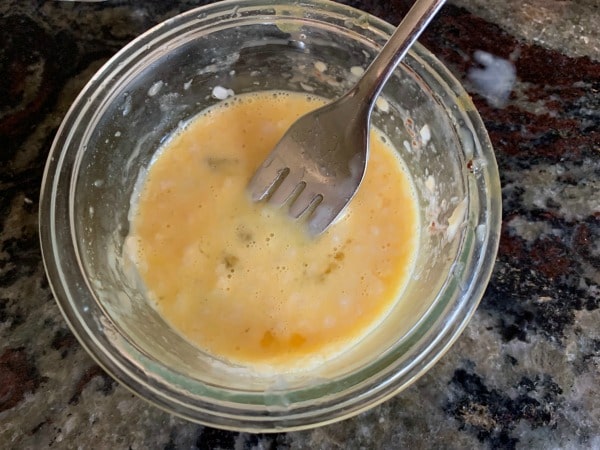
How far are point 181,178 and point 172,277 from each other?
0.21m

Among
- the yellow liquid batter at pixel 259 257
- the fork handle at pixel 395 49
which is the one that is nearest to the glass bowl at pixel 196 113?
the yellow liquid batter at pixel 259 257

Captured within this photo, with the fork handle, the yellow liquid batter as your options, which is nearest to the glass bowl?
the yellow liquid batter

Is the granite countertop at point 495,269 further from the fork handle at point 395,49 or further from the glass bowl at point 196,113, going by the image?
the fork handle at point 395,49

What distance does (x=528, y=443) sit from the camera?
3.87ft

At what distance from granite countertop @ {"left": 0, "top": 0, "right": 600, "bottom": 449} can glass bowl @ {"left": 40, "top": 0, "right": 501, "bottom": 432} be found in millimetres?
150

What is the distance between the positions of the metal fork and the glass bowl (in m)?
0.14

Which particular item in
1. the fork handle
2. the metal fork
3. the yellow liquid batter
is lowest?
the yellow liquid batter

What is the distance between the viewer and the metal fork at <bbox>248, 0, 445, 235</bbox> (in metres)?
1.13

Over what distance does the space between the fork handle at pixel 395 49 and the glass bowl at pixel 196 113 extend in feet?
0.46

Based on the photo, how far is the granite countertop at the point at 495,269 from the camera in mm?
1185

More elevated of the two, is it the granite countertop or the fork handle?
the fork handle

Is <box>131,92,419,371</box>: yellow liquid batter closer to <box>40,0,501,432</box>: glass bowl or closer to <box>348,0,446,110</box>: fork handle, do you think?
<box>40,0,501,432</box>: glass bowl

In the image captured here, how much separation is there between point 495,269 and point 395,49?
1.55 feet

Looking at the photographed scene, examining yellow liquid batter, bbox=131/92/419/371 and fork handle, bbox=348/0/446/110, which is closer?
fork handle, bbox=348/0/446/110
